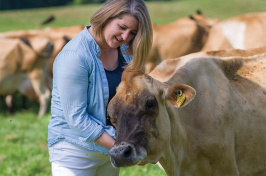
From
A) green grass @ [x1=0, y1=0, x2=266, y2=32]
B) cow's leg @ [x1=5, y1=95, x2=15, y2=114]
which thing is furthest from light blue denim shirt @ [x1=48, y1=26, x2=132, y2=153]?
green grass @ [x1=0, y1=0, x2=266, y2=32]

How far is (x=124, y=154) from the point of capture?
2.73 metres

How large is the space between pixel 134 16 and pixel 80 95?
738 millimetres

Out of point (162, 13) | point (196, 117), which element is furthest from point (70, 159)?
point (162, 13)

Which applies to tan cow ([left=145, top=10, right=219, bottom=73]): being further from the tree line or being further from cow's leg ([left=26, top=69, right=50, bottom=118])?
the tree line

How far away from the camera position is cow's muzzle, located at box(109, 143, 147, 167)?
8.95 ft

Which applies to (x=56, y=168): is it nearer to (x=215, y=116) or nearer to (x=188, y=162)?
(x=188, y=162)

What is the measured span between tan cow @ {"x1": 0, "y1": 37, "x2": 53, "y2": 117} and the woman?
261 inches

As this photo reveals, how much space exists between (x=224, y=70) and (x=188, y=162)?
1051 mm

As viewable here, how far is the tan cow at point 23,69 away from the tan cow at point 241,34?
14.6ft

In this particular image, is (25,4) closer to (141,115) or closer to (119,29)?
(119,29)

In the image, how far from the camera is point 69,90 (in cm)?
283

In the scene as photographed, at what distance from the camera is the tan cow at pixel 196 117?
2.97m

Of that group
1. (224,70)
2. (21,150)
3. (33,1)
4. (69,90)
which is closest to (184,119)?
(224,70)

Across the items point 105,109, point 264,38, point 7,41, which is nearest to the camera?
point 105,109
